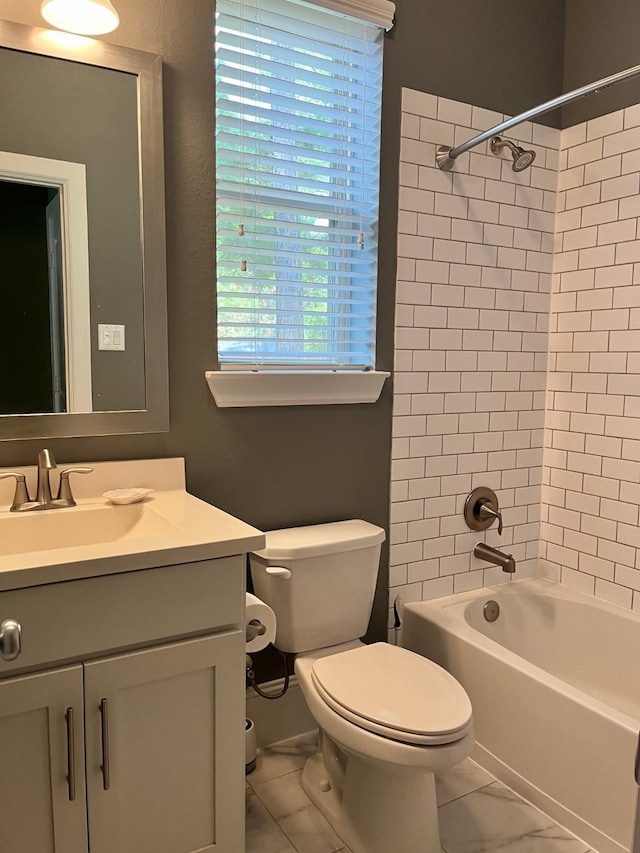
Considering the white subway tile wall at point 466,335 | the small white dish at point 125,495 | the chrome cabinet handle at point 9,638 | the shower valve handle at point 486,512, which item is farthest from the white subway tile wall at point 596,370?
the chrome cabinet handle at point 9,638

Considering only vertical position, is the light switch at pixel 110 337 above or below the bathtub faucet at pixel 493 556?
above

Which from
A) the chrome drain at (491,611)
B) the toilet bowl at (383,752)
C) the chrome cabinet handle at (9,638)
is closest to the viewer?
the chrome cabinet handle at (9,638)

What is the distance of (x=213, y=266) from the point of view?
1878mm

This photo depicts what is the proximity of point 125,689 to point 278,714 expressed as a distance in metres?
0.96

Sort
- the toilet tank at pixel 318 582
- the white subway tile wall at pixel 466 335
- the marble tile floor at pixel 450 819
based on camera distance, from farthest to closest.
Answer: the white subway tile wall at pixel 466 335, the toilet tank at pixel 318 582, the marble tile floor at pixel 450 819

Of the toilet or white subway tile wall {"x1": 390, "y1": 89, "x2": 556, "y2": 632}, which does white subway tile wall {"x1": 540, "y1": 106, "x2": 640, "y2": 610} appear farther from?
the toilet

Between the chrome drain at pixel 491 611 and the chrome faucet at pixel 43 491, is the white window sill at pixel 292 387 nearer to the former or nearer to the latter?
the chrome faucet at pixel 43 491

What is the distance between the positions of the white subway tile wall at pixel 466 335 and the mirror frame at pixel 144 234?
2.72ft

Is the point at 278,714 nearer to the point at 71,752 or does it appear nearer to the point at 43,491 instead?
the point at 71,752

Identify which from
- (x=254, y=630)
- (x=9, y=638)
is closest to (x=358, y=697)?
(x=254, y=630)

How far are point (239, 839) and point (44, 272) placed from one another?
1.46m

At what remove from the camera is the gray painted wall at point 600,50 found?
7.34 ft

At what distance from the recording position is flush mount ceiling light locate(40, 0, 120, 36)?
155 centimetres

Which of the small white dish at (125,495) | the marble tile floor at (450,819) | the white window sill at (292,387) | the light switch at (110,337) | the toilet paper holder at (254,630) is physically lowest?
the marble tile floor at (450,819)
